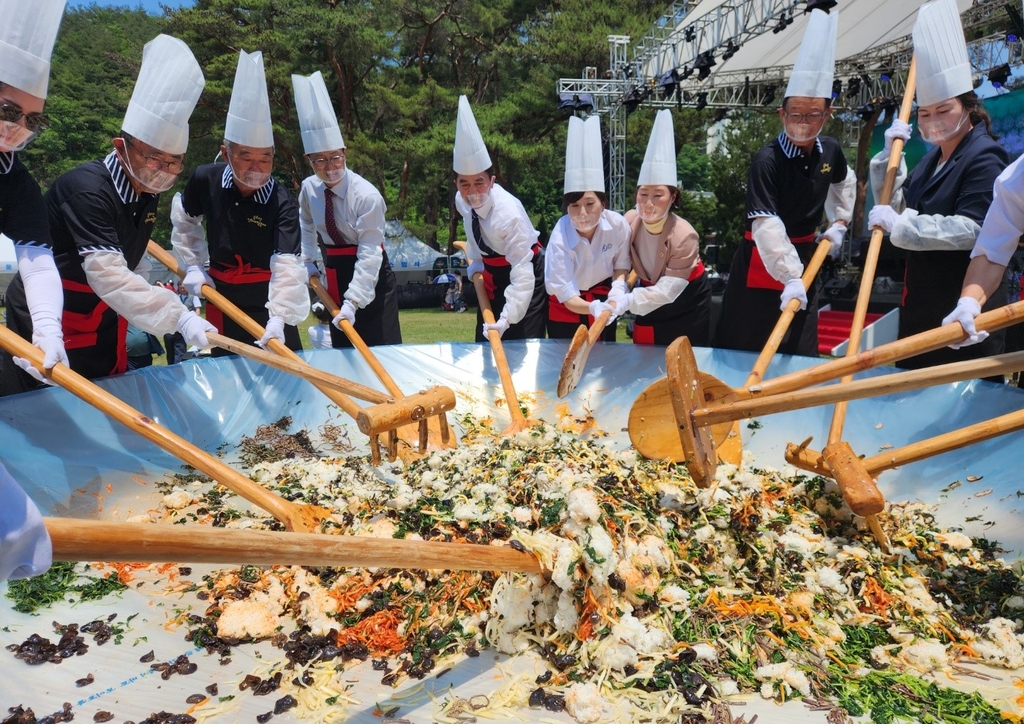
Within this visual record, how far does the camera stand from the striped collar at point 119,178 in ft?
11.0

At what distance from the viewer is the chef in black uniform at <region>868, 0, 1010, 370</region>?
3195 millimetres

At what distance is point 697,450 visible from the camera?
8.73ft

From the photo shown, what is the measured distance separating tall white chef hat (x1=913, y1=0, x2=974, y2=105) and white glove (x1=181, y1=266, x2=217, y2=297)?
4181 millimetres

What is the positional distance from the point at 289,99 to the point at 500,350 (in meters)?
15.4

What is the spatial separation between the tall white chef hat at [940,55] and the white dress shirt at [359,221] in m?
3.19

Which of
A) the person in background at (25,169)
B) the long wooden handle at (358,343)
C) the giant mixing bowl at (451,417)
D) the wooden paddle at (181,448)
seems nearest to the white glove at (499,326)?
the giant mixing bowl at (451,417)

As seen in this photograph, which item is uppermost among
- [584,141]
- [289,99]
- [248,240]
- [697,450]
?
[289,99]

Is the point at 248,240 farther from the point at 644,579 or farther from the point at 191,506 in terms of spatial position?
the point at 644,579

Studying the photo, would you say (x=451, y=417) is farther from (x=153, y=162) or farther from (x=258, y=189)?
(x=153, y=162)

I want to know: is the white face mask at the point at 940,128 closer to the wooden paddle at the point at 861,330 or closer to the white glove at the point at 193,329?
the wooden paddle at the point at 861,330

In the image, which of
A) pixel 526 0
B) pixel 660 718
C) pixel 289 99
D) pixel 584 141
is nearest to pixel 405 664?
pixel 660 718

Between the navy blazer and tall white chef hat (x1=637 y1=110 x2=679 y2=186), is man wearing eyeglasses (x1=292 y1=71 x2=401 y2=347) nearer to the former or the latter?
tall white chef hat (x1=637 y1=110 x2=679 y2=186)

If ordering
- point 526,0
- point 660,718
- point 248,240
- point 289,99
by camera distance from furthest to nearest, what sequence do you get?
point 526,0 → point 289,99 → point 248,240 → point 660,718

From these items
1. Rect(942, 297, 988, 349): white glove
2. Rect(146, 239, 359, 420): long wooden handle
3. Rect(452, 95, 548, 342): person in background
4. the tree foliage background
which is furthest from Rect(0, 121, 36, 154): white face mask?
the tree foliage background
